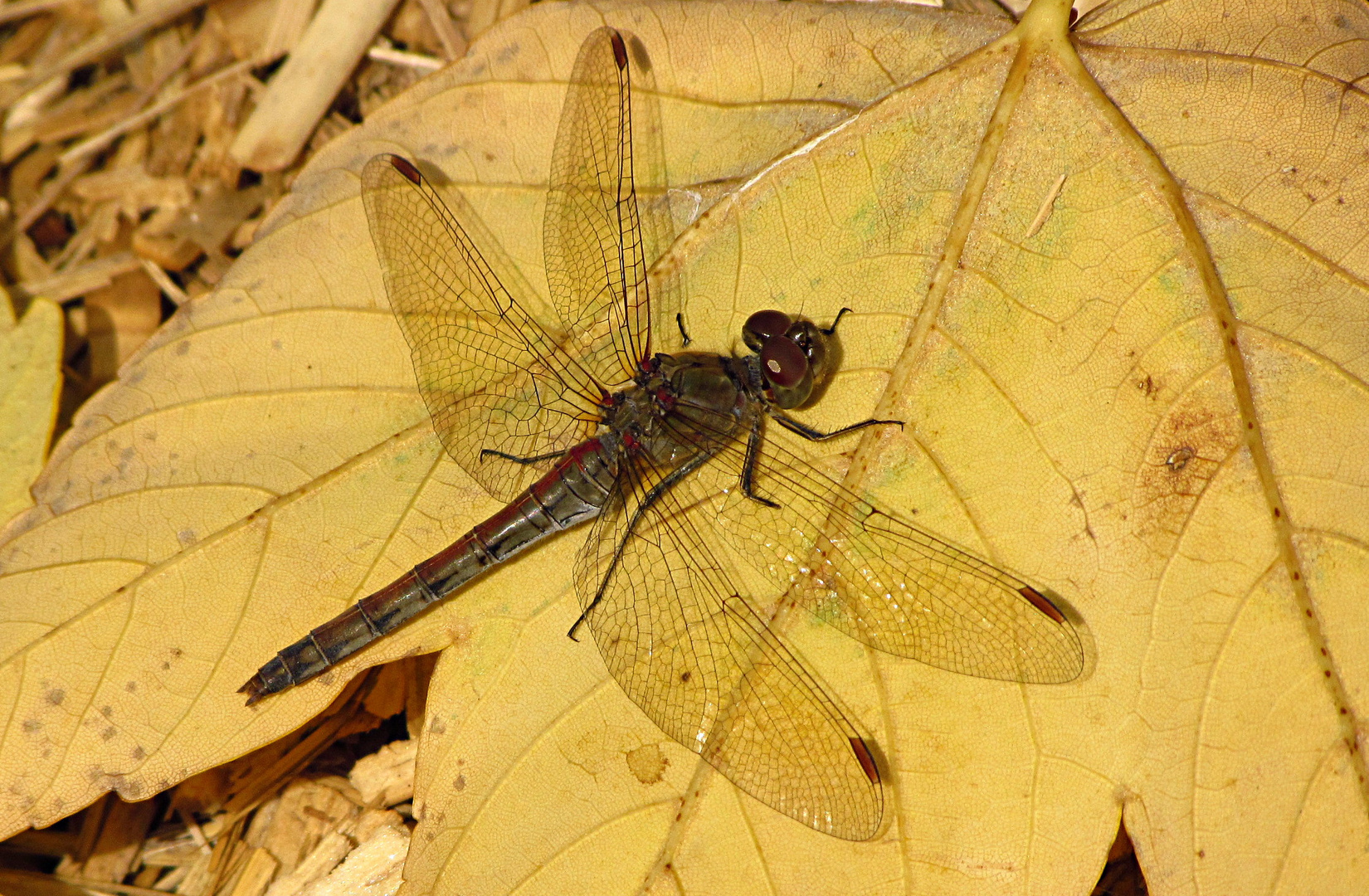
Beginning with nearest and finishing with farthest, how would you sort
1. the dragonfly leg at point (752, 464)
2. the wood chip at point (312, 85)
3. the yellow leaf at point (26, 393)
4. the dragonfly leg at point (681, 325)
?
the dragonfly leg at point (752, 464) < the dragonfly leg at point (681, 325) < the yellow leaf at point (26, 393) < the wood chip at point (312, 85)

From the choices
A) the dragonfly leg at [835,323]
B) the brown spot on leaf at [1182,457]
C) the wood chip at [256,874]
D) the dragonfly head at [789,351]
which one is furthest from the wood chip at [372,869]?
the brown spot on leaf at [1182,457]

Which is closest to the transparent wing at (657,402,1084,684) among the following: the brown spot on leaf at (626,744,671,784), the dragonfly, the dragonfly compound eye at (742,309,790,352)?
the dragonfly

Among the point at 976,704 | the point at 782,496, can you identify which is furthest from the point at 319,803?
the point at 976,704

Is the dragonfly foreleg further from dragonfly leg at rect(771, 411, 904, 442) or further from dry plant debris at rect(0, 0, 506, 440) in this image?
dry plant debris at rect(0, 0, 506, 440)

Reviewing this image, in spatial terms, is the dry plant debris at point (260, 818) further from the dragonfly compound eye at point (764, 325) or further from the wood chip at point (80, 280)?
the wood chip at point (80, 280)

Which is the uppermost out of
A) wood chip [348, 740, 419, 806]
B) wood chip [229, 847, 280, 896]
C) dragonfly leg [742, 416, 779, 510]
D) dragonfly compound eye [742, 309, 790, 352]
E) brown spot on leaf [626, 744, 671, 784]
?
dragonfly compound eye [742, 309, 790, 352]

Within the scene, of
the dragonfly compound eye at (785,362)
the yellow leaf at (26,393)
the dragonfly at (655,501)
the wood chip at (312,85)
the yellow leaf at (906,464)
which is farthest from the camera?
the wood chip at (312,85)

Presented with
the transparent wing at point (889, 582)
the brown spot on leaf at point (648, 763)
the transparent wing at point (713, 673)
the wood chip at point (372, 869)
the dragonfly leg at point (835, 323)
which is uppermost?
the dragonfly leg at point (835, 323)

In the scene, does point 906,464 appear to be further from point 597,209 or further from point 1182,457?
point 597,209
